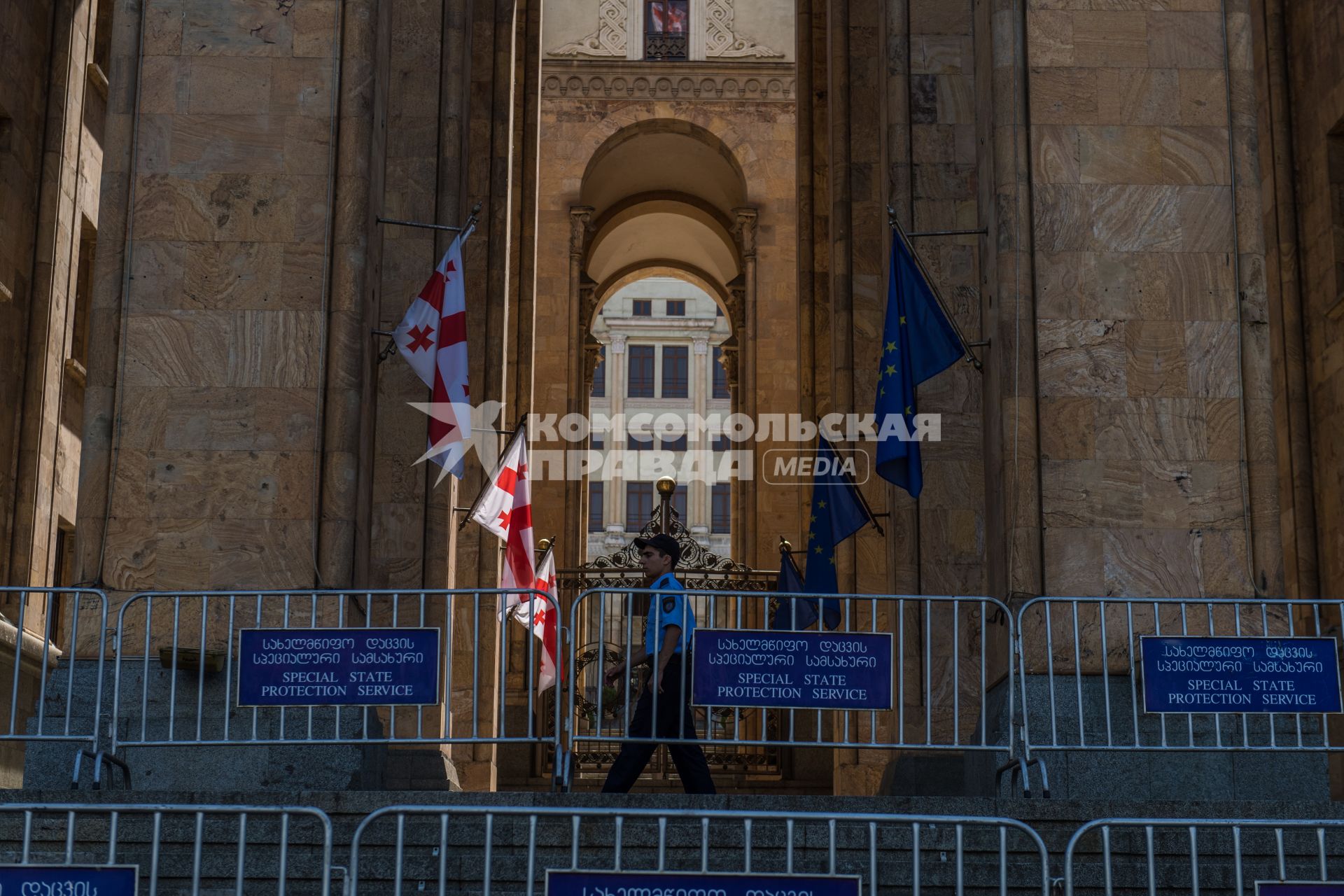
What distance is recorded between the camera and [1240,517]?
12.2 meters

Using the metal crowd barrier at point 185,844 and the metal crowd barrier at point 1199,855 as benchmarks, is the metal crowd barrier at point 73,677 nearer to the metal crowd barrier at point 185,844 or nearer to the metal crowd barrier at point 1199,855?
the metal crowd barrier at point 185,844

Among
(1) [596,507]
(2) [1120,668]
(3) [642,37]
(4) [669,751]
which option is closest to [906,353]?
(2) [1120,668]

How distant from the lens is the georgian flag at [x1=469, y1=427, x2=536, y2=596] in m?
18.1

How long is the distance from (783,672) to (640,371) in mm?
68754

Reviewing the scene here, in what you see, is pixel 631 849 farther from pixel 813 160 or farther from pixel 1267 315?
pixel 813 160

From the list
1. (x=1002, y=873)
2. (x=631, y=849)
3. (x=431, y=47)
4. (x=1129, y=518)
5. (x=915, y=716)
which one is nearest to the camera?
(x=1002, y=873)

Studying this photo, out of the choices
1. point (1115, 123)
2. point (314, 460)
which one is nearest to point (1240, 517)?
point (1115, 123)

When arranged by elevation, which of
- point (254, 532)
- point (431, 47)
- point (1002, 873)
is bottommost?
point (1002, 873)

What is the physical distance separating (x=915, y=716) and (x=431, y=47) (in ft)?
28.4

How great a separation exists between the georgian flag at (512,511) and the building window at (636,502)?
55.7 m

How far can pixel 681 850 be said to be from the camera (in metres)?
8.53

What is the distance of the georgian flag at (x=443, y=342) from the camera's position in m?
14.8

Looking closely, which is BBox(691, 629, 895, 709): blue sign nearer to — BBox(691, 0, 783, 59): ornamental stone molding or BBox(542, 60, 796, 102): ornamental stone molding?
BBox(542, 60, 796, 102): ornamental stone molding

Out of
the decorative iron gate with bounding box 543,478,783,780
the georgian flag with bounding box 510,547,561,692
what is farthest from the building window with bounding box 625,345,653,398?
the georgian flag with bounding box 510,547,561,692
